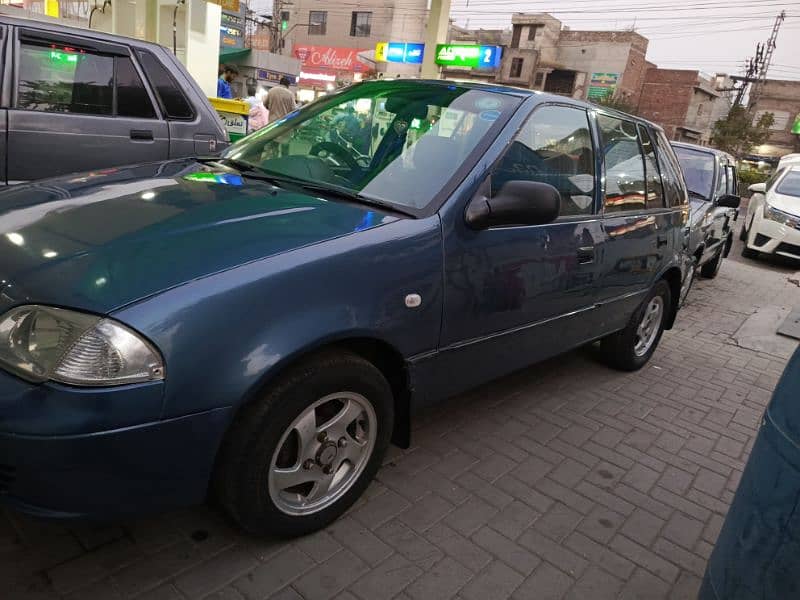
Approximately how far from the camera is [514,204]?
2584 millimetres

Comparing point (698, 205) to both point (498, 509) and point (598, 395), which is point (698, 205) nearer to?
point (598, 395)

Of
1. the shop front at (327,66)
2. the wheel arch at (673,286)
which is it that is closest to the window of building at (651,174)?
the wheel arch at (673,286)

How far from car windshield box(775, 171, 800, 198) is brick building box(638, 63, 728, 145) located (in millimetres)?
38489

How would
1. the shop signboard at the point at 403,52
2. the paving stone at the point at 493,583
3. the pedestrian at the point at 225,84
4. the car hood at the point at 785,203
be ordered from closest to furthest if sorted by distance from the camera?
the paving stone at the point at 493,583 → the car hood at the point at 785,203 → the pedestrian at the point at 225,84 → the shop signboard at the point at 403,52

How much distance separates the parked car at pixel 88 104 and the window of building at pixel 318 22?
4714 cm

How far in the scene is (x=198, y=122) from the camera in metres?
4.95

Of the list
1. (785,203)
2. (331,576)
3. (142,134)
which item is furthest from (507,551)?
(785,203)

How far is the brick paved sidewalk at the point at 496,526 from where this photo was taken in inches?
84.7

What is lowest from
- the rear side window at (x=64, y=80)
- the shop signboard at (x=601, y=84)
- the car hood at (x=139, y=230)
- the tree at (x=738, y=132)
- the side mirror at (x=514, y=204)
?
the car hood at (x=139, y=230)

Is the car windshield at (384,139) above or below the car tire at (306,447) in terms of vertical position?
above

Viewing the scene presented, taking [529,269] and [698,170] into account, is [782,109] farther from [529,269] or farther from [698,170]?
[529,269]

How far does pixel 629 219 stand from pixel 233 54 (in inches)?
1223

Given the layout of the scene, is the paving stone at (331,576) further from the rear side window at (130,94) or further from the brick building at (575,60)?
the brick building at (575,60)

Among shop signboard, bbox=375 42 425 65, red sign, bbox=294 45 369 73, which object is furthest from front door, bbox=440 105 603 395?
red sign, bbox=294 45 369 73
